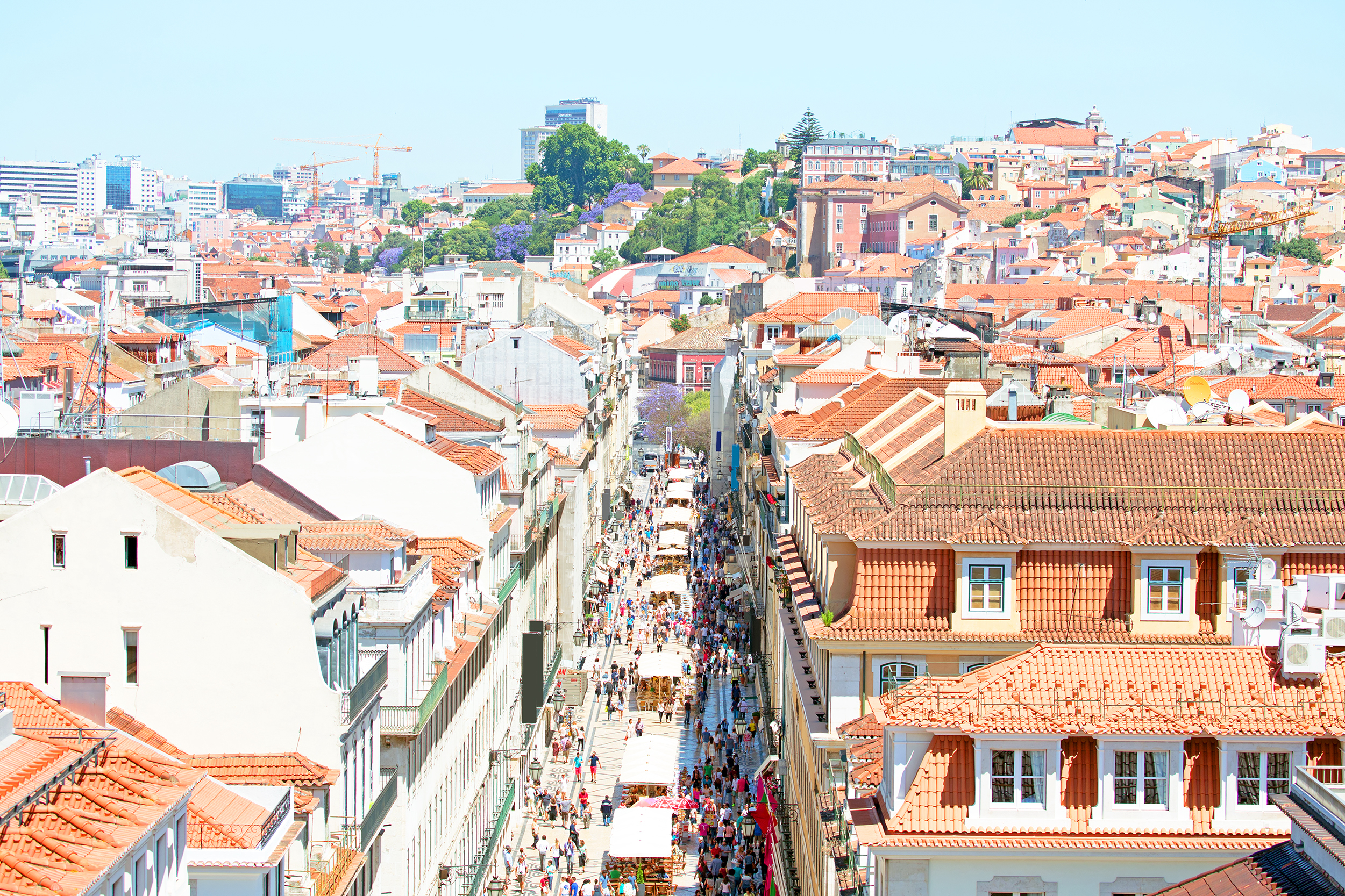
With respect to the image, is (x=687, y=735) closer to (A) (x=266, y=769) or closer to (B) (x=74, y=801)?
(A) (x=266, y=769)

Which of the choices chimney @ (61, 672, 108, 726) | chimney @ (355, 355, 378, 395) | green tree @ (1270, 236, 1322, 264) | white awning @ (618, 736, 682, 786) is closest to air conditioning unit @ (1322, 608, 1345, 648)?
chimney @ (61, 672, 108, 726)

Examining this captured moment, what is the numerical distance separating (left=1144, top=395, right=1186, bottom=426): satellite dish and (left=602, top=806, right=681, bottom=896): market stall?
47.1 feet

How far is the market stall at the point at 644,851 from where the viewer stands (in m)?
39.6

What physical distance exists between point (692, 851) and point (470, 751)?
8198 millimetres

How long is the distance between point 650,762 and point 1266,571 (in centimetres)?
2344

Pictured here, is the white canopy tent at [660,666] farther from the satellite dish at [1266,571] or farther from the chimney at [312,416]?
the satellite dish at [1266,571]

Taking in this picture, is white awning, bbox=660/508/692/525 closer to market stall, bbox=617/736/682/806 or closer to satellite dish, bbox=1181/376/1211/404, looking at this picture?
A: market stall, bbox=617/736/682/806

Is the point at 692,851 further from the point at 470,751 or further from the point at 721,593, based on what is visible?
the point at 721,593

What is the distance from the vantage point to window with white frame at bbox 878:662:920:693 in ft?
87.2

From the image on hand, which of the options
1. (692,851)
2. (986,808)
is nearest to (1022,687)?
(986,808)

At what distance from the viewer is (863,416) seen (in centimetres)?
4409

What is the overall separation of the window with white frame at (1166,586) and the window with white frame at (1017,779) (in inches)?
240

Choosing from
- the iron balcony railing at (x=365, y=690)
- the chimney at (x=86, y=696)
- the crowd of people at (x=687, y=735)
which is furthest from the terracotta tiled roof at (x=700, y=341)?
the chimney at (x=86, y=696)

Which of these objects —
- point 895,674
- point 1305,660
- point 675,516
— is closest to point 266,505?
point 895,674
